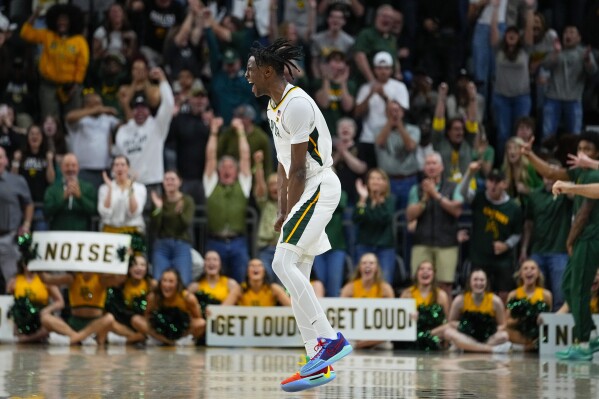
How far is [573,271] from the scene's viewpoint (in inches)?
512

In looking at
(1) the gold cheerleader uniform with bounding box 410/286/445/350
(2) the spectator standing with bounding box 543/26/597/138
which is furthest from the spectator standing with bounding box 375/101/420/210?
(1) the gold cheerleader uniform with bounding box 410/286/445/350

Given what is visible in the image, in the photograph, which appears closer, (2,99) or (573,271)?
(573,271)

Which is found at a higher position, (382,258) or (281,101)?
(281,101)

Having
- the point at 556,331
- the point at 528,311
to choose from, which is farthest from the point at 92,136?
the point at 556,331

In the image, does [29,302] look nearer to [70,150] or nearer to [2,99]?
[70,150]

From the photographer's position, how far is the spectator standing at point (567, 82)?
18266 millimetres

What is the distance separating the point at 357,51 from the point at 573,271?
6.64 meters

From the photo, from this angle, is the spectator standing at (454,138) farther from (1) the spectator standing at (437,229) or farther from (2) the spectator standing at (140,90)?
(2) the spectator standing at (140,90)

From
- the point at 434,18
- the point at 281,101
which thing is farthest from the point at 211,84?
the point at 281,101

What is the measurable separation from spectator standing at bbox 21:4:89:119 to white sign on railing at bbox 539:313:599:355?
813 cm

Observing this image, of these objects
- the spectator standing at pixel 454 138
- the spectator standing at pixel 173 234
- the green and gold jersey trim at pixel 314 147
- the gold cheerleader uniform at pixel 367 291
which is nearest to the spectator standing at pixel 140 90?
the spectator standing at pixel 173 234

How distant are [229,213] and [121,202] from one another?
4.92ft

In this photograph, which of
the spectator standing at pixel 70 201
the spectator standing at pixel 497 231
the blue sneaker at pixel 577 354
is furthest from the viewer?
the spectator standing at pixel 70 201

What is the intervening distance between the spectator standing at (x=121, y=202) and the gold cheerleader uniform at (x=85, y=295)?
0.88 metres
